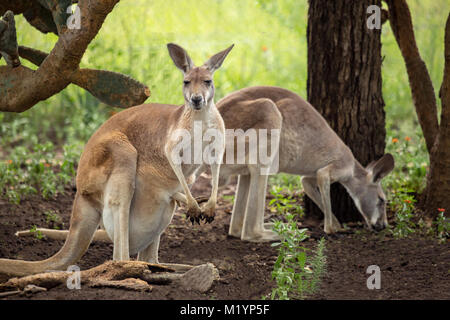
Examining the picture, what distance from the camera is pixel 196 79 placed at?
365 centimetres

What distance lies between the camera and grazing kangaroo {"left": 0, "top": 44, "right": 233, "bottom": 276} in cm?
373

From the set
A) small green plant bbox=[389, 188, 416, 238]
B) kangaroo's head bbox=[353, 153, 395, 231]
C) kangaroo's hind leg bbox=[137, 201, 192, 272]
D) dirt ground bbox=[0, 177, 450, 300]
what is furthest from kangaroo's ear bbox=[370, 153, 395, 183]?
kangaroo's hind leg bbox=[137, 201, 192, 272]

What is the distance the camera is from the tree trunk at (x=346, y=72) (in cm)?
528

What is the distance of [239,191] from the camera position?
5.31 m

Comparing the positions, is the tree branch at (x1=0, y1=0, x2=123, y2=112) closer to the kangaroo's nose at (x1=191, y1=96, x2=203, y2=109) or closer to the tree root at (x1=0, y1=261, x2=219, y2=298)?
the kangaroo's nose at (x1=191, y1=96, x2=203, y2=109)

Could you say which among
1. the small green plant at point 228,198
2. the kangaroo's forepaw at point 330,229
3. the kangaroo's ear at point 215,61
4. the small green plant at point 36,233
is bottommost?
the kangaroo's forepaw at point 330,229

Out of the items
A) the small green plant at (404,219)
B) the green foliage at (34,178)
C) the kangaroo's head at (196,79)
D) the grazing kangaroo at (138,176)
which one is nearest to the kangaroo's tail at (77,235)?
the grazing kangaroo at (138,176)

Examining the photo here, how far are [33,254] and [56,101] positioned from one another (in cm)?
442

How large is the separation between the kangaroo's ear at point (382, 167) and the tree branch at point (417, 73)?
469 millimetres

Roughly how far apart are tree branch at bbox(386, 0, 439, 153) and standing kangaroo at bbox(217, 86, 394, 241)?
1.84ft

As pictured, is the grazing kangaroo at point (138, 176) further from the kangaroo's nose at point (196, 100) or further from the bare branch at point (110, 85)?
the bare branch at point (110, 85)

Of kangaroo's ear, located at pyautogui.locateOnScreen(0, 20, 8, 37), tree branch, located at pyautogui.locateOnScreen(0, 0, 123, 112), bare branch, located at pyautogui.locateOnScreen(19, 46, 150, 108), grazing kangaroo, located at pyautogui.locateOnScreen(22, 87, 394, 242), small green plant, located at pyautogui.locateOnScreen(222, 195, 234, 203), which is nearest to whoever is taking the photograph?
kangaroo's ear, located at pyautogui.locateOnScreen(0, 20, 8, 37)

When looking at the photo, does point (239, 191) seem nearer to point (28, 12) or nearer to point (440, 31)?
point (28, 12)

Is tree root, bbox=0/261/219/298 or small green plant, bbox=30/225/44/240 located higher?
small green plant, bbox=30/225/44/240
